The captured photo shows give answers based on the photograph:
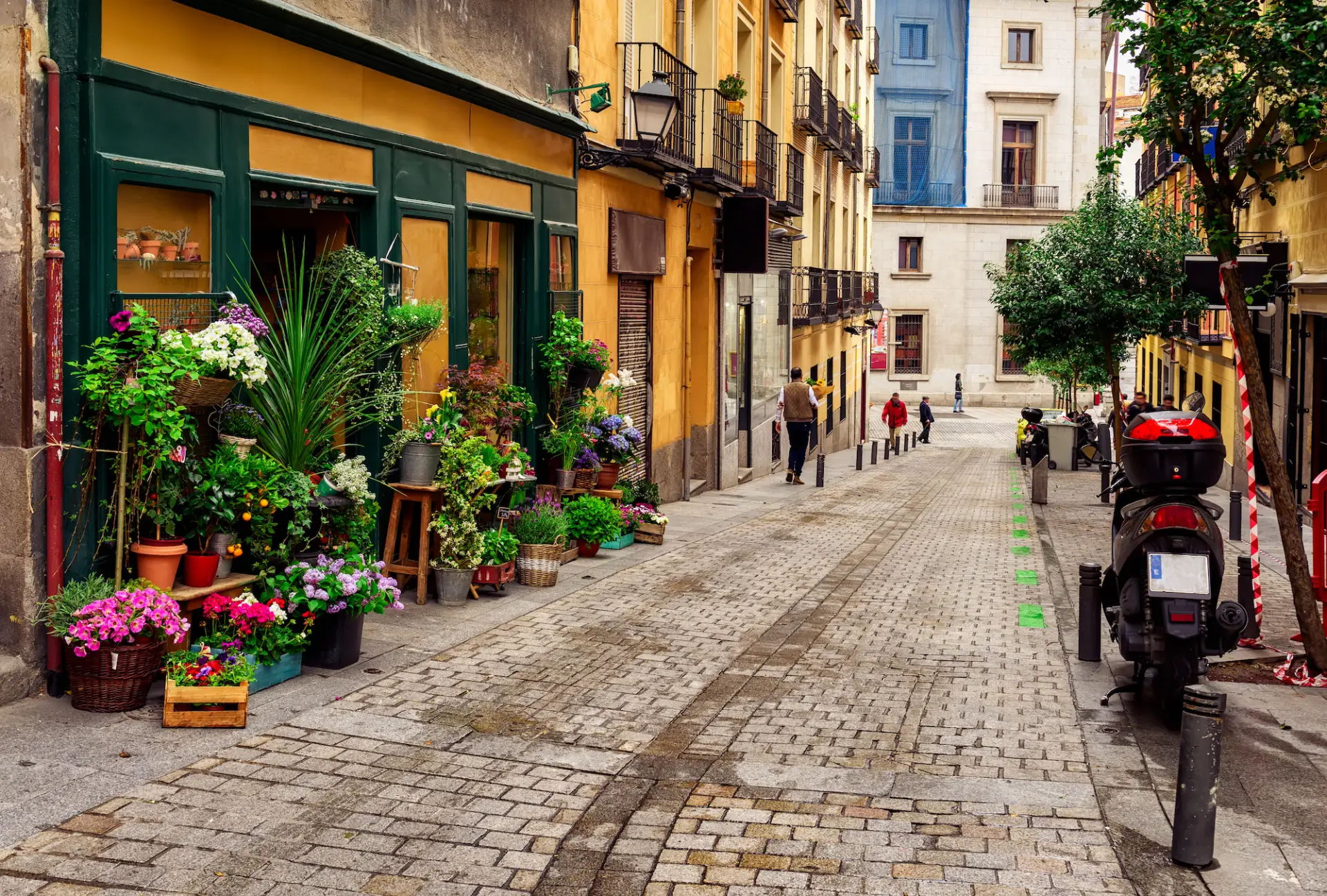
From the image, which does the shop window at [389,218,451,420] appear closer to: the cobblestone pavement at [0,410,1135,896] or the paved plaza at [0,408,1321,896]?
the paved plaza at [0,408,1321,896]

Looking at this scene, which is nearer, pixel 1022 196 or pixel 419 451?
pixel 419 451

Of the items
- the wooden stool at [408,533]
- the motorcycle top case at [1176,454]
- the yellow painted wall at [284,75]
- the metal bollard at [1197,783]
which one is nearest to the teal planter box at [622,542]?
the wooden stool at [408,533]

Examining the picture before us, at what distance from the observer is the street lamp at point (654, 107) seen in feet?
46.5

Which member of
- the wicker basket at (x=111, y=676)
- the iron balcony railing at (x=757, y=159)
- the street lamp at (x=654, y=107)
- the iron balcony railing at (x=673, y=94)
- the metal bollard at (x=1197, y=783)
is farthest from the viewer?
the iron balcony railing at (x=757, y=159)

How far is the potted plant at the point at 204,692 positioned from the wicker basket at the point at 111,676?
0.44ft

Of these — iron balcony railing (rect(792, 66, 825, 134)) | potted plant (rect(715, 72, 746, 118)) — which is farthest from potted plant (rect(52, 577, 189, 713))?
iron balcony railing (rect(792, 66, 825, 134))

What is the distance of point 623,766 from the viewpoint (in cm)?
651

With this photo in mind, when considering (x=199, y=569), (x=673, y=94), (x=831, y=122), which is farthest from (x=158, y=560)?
(x=831, y=122)

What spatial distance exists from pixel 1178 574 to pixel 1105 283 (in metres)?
17.6

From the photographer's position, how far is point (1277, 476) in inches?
349

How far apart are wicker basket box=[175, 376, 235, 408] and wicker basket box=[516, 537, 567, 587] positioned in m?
3.72

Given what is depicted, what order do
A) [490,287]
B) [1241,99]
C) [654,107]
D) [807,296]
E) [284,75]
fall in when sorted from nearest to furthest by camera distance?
1. [284,75]
2. [1241,99]
3. [490,287]
4. [654,107]
5. [807,296]

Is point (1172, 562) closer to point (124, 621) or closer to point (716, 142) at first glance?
point (124, 621)

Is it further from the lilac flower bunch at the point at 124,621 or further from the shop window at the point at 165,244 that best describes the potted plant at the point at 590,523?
the lilac flower bunch at the point at 124,621
